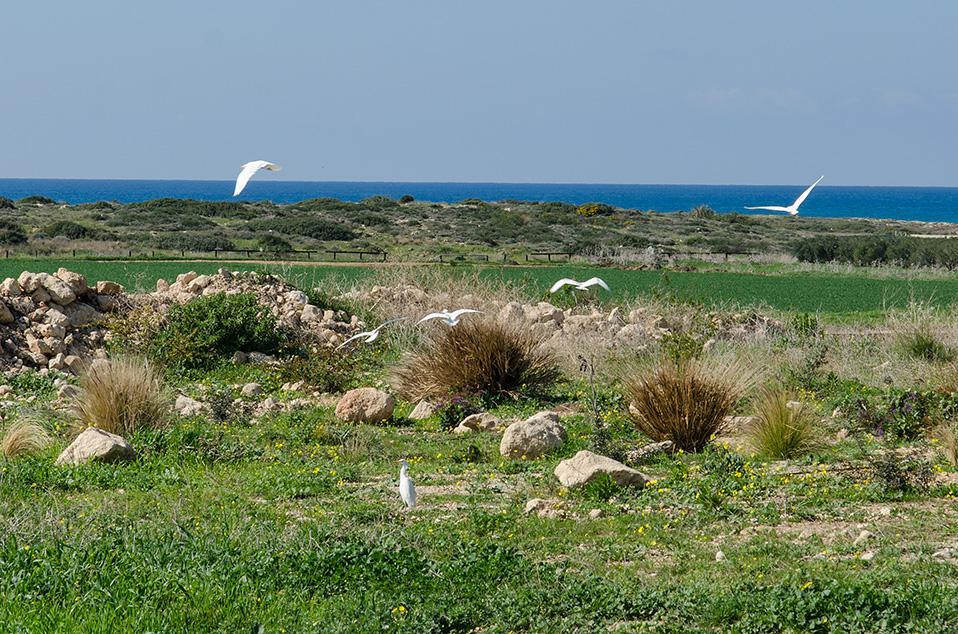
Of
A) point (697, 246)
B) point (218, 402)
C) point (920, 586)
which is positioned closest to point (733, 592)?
point (920, 586)

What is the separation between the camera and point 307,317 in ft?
65.2

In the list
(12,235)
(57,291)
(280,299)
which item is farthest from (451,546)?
(12,235)

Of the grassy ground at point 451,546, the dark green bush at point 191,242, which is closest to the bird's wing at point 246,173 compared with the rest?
the grassy ground at point 451,546

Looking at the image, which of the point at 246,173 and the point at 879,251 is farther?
the point at 879,251

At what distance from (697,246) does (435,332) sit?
51230mm

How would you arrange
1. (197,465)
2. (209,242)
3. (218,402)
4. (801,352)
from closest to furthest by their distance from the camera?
(197,465)
(218,402)
(801,352)
(209,242)

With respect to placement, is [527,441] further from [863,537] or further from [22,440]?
[22,440]

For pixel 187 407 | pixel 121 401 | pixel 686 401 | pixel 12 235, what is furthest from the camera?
pixel 12 235

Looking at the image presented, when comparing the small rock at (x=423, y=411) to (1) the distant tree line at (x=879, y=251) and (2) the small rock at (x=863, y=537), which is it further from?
(1) the distant tree line at (x=879, y=251)

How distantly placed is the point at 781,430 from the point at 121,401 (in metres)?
6.71

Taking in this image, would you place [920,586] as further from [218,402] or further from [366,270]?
[366,270]

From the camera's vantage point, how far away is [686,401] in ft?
35.2

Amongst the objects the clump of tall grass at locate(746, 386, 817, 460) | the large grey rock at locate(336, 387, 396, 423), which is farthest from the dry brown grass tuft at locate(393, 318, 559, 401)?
the clump of tall grass at locate(746, 386, 817, 460)

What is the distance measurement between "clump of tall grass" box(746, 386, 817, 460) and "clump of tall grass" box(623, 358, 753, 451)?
0.44m
